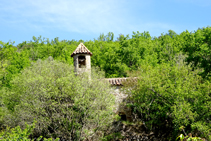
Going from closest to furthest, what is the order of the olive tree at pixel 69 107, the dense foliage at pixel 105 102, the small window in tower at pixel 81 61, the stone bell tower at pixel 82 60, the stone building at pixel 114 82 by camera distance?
the dense foliage at pixel 105 102, the olive tree at pixel 69 107, the stone building at pixel 114 82, the stone bell tower at pixel 82 60, the small window in tower at pixel 81 61

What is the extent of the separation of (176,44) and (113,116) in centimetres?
2283

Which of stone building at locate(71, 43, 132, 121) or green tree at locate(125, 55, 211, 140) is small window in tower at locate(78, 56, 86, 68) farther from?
green tree at locate(125, 55, 211, 140)

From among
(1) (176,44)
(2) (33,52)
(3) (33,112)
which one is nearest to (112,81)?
(3) (33,112)

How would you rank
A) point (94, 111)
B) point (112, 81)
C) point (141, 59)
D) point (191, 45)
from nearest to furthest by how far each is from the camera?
point (94, 111), point (112, 81), point (191, 45), point (141, 59)

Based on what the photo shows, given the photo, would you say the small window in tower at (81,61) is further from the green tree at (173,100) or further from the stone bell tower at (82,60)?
the green tree at (173,100)

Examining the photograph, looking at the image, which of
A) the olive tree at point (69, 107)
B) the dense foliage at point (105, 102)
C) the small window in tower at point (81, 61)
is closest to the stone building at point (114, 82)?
the small window in tower at point (81, 61)

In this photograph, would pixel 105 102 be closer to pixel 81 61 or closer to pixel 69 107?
pixel 69 107

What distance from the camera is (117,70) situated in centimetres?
3152

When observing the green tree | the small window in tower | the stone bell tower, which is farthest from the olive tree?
the green tree

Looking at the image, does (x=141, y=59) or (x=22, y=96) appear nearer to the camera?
(x=22, y=96)

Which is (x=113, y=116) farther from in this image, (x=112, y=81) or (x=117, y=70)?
(x=117, y=70)

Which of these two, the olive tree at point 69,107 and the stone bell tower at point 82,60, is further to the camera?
the stone bell tower at point 82,60

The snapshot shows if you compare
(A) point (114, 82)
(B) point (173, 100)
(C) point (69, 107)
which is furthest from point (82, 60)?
(B) point (173, 100)

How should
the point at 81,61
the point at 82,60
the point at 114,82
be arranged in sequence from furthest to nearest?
the point at 81,61 < the point at 82,60 < the point at 114,82
